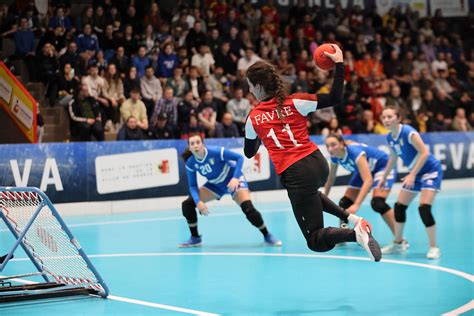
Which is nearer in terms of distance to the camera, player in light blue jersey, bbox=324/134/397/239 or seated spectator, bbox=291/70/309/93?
player in light blue jersey, bbox=324/134/397/239

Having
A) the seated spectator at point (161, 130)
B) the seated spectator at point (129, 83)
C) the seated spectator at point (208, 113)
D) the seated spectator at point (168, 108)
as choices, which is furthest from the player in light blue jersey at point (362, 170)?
the seated spectator at point (129, 83)

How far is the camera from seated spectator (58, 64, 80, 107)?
17078 mm

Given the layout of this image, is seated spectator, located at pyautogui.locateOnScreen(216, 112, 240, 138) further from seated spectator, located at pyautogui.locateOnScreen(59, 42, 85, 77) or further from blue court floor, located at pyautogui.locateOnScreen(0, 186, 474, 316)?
blue court floor, located at pyautogui.locateOnScreen(0, 186, 474, 316)

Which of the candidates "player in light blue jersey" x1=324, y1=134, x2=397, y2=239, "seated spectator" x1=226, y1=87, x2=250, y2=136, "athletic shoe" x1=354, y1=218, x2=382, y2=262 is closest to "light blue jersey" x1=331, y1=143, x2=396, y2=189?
"player in light blue jersey" x1=324, y1=134, x2=397, y2=239

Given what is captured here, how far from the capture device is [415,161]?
9.91 m

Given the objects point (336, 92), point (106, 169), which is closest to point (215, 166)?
point (336, 92)

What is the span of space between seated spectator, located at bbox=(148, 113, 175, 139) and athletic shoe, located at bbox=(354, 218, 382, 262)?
35.9 ft

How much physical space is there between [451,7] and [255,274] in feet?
68.7

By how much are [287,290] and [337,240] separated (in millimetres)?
1237

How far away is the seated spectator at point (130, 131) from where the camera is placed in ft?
54.6

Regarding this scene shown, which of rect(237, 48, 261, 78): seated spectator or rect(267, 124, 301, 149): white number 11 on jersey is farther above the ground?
rect(237, 48, 261, 78): seated spectator

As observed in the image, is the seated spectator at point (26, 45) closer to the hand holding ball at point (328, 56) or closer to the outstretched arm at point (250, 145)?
the outstretched arm at point (250, 145)

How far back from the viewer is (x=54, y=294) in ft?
24.1

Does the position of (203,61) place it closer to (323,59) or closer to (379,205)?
(379,205)
